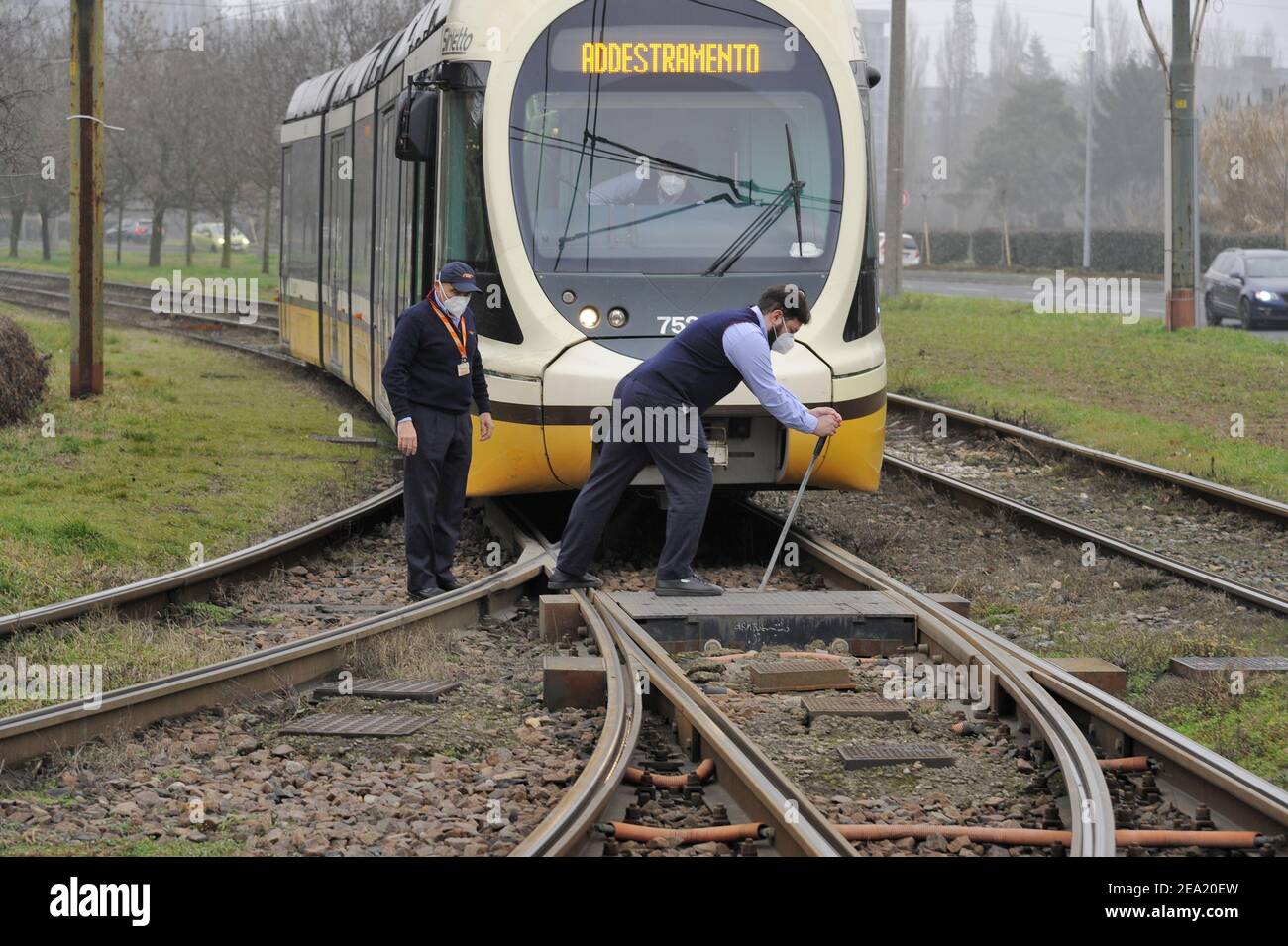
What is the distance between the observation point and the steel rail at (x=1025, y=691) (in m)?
5.21

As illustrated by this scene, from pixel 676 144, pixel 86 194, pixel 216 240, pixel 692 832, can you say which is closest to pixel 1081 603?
pixel 676 144

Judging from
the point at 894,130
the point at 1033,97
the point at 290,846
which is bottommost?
the point at 290,846

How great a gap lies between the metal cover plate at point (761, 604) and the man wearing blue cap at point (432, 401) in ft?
3.59

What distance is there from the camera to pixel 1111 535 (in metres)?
11.6

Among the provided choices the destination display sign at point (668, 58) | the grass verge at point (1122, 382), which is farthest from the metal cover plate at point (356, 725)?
the grass verge at point (1122, 382)

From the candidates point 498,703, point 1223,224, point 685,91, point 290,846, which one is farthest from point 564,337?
point 1223,224

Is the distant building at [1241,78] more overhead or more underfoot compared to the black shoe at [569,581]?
more overhead

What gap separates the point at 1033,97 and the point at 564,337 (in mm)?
81250

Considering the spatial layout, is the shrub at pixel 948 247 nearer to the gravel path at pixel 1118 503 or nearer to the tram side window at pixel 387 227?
the gravel path at pixel 1118 503

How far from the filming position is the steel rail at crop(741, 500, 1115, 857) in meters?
5.21

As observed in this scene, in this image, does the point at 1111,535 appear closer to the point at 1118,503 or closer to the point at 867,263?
the point at 1118,503

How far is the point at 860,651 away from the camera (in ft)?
27.0

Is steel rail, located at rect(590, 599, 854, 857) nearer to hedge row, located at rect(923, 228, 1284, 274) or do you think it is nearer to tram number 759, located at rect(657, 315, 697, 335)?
tram number 759, located at rect(657, 315, 697, 335)

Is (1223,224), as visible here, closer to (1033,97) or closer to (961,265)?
(961,265)
